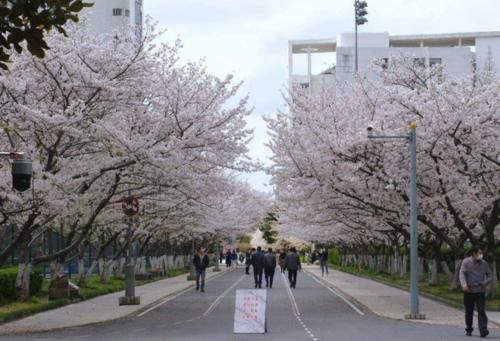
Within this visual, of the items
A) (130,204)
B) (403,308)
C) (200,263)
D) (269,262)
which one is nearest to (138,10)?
(269,262)

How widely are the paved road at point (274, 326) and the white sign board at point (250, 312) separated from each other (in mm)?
292

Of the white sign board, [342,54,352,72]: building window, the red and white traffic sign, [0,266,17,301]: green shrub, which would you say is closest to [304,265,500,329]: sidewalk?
the white sign board

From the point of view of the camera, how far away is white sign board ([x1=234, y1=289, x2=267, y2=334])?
1825 centimetres

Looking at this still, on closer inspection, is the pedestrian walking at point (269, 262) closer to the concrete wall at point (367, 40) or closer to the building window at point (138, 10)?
the building window at point (138, 10)

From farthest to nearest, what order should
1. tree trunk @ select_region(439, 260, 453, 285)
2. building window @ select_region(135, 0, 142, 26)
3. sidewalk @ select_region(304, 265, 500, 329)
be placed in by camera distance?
building window @ select_region(135, 0, 142, 26), tree trunk @ select_region(439, 260, 453, 285), sidewalk @ select_region(304, 265, 500, 329)

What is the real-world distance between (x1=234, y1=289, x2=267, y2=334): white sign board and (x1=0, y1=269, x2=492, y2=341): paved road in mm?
292

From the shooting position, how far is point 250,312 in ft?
60.5

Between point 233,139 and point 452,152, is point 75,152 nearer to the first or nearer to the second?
point 233,139

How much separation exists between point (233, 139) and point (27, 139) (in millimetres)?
5649

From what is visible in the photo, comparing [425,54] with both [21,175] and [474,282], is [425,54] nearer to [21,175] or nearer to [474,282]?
[474,282]

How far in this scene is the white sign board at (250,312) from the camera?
18250 millimetres

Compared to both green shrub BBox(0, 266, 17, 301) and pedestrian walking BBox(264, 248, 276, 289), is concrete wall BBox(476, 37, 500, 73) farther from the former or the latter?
green shrub BBox(0, 266, 17, 301)

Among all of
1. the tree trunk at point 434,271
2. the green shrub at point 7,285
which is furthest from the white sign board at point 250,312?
the tree trunk at point 434,271

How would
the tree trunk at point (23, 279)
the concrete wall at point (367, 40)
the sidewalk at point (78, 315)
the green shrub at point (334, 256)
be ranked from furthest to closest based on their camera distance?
the green shrub at point (334, 256) → the concrete wall at point (367, 40) → the tree trunk at point (23, 279) → the sidewalk at point (78, 315)
